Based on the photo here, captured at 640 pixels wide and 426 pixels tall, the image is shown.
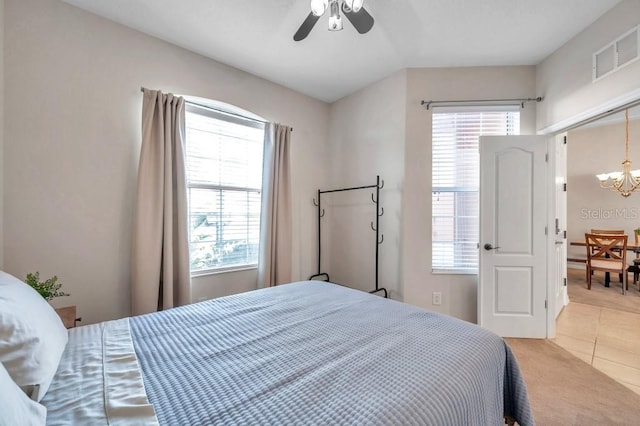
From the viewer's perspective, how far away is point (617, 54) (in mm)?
1985

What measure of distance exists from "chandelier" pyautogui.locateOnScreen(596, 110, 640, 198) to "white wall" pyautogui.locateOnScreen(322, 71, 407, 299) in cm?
427

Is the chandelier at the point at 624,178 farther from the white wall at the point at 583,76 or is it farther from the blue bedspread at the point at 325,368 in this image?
the blue bedspread at the point at 325,368

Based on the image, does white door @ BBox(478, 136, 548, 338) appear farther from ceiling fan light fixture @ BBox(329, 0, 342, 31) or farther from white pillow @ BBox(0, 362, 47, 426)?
white pillow @ BBox(0, 362, 47, 426)

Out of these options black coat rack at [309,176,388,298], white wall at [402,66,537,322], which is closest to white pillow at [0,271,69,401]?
black coat rack at [309,176,388,298]

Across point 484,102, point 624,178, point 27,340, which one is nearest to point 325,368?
point 27,340

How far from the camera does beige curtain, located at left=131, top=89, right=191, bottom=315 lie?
217 centimetres

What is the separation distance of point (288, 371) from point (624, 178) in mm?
6468

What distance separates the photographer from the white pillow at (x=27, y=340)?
0.77m

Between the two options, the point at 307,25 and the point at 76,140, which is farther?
the point at 76,140

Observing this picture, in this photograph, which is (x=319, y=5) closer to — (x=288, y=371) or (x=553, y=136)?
(x=288, y=371)

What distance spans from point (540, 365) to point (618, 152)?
17.5ft

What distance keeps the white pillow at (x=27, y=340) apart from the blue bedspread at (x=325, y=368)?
264 millimetres

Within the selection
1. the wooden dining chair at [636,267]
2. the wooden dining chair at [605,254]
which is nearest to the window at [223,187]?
the wooden dining chair at [605,254]

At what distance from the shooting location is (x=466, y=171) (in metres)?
2.95
